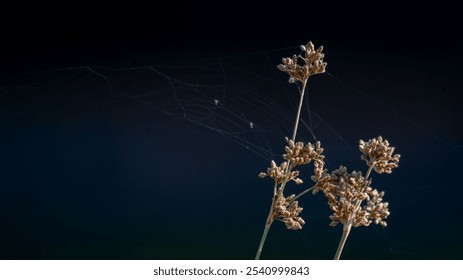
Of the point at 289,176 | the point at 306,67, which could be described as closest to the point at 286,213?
the point at 289,176

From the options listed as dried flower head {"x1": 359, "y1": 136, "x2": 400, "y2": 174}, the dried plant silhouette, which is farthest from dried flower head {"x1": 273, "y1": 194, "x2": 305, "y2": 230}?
dried flower head {"x1": 359, "y1": 136, "x2": 400, "y2": 174}

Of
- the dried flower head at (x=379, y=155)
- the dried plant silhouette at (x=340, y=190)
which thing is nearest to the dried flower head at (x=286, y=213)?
the dried plant silhouette at (x=340, y=190)

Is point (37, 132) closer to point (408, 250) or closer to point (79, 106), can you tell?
point (79, 106)

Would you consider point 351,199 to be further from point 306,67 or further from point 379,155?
point 306,67

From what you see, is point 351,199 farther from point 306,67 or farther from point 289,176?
point 306,67

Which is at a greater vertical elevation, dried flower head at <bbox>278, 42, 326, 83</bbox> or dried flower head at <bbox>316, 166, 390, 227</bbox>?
dried flower head at <bbox>278, 42, 326, 83</bbox>

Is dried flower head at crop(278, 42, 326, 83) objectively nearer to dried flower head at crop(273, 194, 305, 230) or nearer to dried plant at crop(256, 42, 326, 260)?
dried plant at crop(256, 42, 326, 260)

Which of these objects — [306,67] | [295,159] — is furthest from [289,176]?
[306,67]

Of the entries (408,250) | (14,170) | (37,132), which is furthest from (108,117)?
(408,250)

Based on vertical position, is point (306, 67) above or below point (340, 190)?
above
